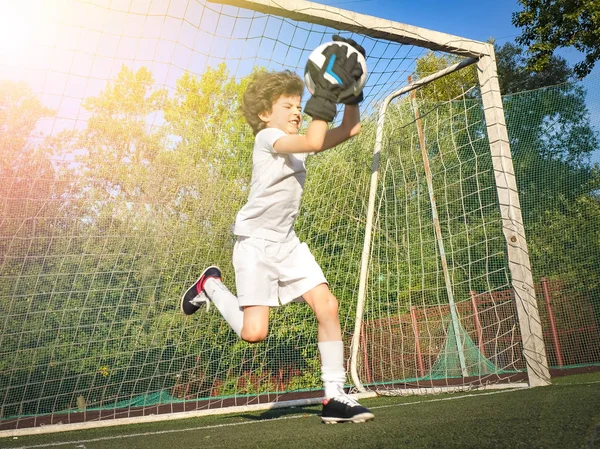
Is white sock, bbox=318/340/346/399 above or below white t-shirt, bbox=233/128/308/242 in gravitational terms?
below

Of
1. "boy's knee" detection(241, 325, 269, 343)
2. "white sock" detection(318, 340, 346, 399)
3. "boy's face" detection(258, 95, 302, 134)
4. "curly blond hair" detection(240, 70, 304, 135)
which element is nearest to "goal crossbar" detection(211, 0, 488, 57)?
"curly blond hair" detection(240, 70, 304, 135)

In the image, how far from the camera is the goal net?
4.12m

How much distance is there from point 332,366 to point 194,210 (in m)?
2.74

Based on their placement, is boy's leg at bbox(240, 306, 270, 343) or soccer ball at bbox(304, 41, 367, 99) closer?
soccer ball at bbox(304, 41, 367, 99)

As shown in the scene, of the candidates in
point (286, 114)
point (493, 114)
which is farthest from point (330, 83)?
point (493, 114)

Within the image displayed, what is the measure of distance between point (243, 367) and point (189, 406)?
97 cm

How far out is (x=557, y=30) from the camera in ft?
38.9

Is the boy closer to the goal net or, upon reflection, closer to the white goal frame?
the white goal frame

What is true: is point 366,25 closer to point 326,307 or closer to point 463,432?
point 326,307

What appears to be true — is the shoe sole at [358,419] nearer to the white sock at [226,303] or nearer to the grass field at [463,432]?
the grass field at [463,432]

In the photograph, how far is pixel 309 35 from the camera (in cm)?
430

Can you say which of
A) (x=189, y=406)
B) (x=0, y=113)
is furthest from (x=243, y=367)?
(x=0, y=113)

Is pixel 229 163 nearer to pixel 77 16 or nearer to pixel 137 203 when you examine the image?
pixel 137 203

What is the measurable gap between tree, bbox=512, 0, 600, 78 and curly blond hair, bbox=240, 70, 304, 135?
10.1 metres
